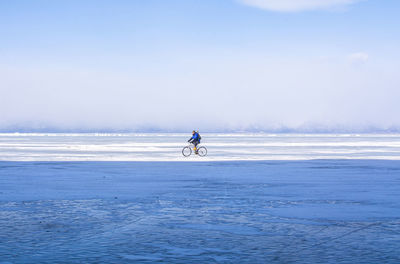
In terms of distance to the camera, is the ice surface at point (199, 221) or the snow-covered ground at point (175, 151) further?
the snow-covered ground at point (175, 151)

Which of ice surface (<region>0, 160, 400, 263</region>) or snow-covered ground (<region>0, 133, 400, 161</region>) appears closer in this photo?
ice surface (<region>0, 160, 400, 263</region>)

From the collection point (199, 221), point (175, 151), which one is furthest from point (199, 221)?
point (175, 151)

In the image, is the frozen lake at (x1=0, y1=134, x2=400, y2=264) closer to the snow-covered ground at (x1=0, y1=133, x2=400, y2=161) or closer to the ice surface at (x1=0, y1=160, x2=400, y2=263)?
the ice surface at (x1=0, y1=160, x2=400, y2=263)

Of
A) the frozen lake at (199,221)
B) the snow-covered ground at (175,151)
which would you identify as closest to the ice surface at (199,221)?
the frozen lake at (199,221)

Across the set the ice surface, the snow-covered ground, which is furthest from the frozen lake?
the snow-covered ground

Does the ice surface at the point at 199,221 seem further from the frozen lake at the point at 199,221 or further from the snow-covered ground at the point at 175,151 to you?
the snow-covered ground at the point at 175,151

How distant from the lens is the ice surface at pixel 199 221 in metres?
7.01

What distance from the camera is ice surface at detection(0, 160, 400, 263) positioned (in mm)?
7008

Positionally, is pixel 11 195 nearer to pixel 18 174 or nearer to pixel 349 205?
pixel 18 174

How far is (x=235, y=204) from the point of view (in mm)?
11867

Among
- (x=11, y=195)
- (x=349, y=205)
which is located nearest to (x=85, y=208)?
(x=11, y=195)

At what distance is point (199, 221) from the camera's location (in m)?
9.55

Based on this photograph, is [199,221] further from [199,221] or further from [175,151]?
[175,151]

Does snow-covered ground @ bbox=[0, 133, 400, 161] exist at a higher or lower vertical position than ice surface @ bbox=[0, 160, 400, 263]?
higher
